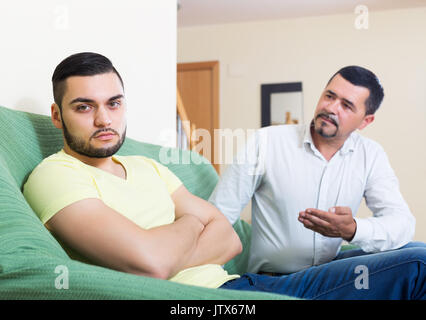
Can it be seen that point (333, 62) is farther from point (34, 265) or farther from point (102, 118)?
point (34, 265)

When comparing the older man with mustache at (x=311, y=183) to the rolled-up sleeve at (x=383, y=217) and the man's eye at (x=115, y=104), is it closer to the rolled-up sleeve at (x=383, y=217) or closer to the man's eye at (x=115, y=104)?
the rolled-up sleeve at (x=383, y=217)

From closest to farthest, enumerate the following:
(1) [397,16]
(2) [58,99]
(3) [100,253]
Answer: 1. (3) [100,253]
2. (2) [58,99]
3. (1) [397,16]

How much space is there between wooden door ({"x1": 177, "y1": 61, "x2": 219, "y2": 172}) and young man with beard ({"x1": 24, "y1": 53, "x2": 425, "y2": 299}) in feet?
12.2

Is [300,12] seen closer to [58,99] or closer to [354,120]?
[354,120]

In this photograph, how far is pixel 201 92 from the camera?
500 cm

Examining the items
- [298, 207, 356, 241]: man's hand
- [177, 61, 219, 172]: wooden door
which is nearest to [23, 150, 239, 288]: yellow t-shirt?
[298, 207, 356, 241]: man's hand

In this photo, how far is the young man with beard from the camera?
0.83 meters

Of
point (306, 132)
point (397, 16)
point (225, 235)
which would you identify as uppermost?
point (397, 16)

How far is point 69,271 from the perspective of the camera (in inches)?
25.1

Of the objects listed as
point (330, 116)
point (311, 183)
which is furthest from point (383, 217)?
point (330, 116)

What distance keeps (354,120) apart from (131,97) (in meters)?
0.88

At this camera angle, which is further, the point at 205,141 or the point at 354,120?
the point at 205,141

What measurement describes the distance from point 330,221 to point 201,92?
3.86 meters
